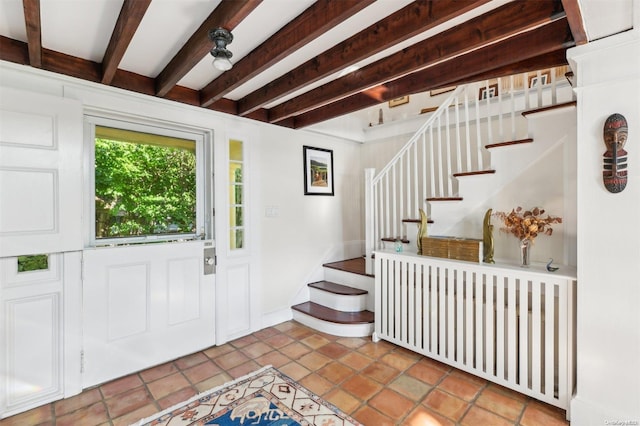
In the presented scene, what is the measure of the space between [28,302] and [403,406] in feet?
8.87

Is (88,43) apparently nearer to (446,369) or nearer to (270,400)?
(270,400)

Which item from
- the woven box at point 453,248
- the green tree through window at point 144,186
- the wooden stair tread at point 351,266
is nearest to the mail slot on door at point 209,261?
the green tree through window at point 144,186

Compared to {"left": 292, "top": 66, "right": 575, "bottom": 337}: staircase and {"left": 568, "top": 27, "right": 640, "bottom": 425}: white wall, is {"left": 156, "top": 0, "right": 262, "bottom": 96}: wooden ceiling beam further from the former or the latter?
{"left": 292, "top": 66, "right": 575, "bottom": 337}: staircase

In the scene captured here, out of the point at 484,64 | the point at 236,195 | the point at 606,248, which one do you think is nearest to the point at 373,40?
the point at 484,64

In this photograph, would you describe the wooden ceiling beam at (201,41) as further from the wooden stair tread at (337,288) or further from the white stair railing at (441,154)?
the wooden stair tread at (337,288)

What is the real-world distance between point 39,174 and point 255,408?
2.20m

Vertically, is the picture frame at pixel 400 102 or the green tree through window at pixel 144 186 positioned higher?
the picture frame at pixel 400 102

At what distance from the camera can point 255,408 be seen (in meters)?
2.04

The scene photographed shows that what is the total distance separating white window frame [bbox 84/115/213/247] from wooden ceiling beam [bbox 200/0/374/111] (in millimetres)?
659

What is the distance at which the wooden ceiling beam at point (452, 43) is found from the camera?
1.54 metres

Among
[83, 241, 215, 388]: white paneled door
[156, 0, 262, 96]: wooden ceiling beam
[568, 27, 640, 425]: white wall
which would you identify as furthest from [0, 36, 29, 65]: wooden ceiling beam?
[568, 27, 640, 425]: white wall

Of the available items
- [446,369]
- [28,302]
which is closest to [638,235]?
[446,369]

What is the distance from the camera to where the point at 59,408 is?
6.86 feet

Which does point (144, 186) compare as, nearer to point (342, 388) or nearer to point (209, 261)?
point (209, 261)
